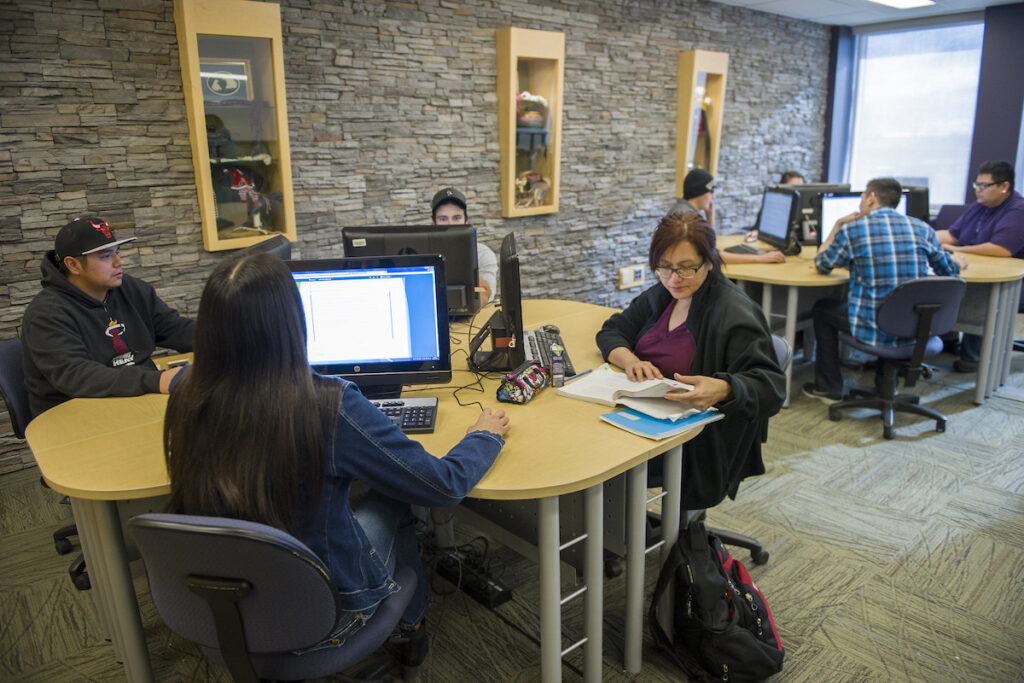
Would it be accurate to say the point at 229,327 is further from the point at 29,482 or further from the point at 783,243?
the point at 783,243

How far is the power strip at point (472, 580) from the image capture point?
229 centimetres

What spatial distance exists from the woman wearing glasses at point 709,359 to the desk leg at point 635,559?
0.81ft

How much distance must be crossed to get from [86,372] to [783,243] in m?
3.84

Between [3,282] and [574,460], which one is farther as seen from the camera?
[3,282]

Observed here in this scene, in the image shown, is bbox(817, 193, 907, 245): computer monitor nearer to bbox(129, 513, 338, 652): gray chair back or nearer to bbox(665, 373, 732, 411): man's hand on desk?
bbox(665, 373, 732, 411): man's hand on desk

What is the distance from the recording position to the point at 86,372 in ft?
6.93

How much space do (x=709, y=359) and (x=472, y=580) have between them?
3.50ft

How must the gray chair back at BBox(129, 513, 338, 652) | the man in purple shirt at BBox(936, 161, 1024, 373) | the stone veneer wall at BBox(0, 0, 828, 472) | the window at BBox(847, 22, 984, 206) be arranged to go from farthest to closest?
1. the window at BBox(847, 22, 984, 206)
2. the man in purple shirt at BBox(936, 161, 1024, 373)
3. the stone veneer wall at BBox(0, 0, 828, 472)
4. the gray chair back at BBox(129, 513, 338, 652)

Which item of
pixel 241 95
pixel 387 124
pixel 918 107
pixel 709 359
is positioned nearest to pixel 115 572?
pixel 709 359

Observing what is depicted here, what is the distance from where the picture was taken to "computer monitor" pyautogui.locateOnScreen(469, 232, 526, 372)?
2.06 metres

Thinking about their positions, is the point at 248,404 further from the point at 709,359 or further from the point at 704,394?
the point at 709,359

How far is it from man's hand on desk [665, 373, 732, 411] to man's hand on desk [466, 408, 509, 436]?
0.45m

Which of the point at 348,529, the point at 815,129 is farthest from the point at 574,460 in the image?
the point at 815,129

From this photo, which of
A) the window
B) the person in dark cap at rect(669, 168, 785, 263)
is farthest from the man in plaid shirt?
the window
